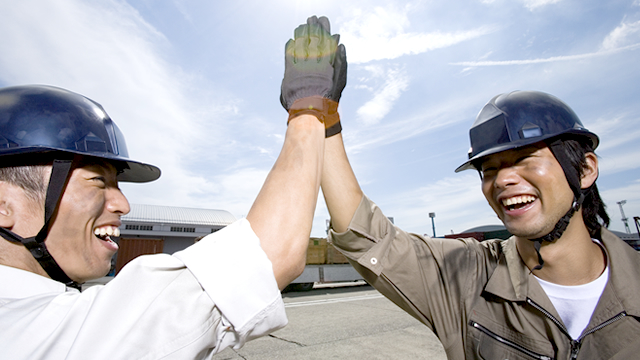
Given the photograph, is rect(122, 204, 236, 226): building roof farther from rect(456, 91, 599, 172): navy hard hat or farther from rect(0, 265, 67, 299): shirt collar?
rect(456, 91, 599, 172): navy hard hat

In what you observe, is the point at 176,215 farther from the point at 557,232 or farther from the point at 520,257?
the point at 557,232

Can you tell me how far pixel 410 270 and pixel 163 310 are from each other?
135cm

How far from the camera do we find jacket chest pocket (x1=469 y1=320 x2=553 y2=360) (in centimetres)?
157

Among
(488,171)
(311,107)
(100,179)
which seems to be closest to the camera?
(311,107)

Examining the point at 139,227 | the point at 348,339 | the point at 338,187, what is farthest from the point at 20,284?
the point at 139,227

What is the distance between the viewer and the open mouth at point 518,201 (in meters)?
1.85

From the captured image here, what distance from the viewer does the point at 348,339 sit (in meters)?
5.04

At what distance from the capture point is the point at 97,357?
682 mm

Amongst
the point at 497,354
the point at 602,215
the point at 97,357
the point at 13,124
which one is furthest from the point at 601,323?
the point at 13,124

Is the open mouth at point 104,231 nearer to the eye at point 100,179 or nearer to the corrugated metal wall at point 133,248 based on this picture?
the eye at point 100,179

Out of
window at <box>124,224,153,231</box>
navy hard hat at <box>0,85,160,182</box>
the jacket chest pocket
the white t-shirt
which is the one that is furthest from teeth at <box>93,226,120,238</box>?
window at <box>124,224,153,231</box>

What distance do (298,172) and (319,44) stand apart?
1.96 ft

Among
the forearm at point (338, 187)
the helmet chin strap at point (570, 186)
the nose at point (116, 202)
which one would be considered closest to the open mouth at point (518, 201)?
the helmet chin strap at point (570, 186)

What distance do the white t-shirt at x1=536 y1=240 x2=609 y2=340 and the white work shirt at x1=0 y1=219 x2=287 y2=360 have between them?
1674 mm
